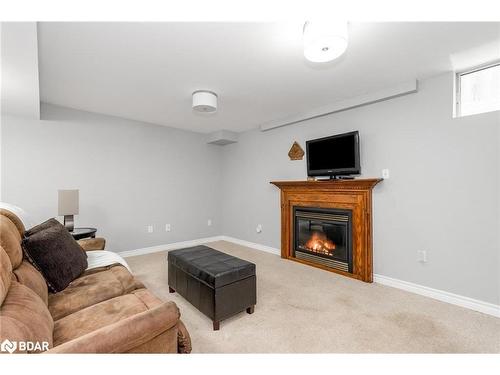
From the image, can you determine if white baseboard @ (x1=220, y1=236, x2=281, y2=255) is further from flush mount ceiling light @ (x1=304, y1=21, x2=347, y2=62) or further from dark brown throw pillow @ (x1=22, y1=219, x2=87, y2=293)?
flush mount ceiling light @ (x1=304, y1=21, x2=347, y2=62)

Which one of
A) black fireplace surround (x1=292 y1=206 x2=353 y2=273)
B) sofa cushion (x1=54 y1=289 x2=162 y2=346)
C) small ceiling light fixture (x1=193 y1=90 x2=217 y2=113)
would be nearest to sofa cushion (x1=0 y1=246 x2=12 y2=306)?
sofa cushion (x1=54 y1=289 x2=162 y2=346)

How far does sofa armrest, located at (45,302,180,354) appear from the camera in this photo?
88cm

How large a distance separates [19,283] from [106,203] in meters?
2.80

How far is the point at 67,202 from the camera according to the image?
3.03 meters

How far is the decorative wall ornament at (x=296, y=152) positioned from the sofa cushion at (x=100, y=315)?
116 inches

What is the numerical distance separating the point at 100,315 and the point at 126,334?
1.85 feet

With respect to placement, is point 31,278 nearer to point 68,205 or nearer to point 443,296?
point 68,205

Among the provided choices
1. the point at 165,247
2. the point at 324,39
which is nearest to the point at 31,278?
the point at 324,39

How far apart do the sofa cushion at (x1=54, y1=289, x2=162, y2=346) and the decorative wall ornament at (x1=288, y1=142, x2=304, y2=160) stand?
2.94 meters

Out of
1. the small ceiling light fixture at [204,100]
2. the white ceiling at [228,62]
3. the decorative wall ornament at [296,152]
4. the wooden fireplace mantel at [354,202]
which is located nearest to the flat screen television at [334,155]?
the wooden fireplace mantel at [354,202]

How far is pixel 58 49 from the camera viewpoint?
2002 millimetres

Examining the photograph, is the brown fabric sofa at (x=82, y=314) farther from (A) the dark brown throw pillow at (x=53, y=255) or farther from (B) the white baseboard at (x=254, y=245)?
(B) the white baseboard at (x=254, y=245)
